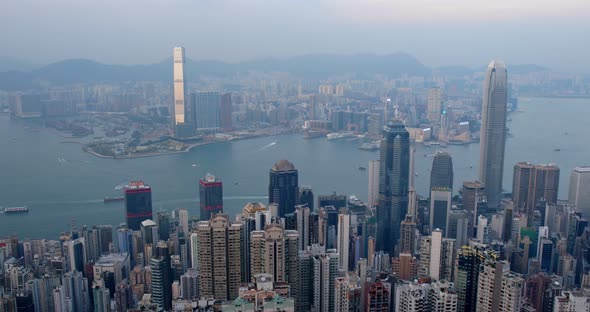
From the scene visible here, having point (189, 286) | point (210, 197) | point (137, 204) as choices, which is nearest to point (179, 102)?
point (210, 197)

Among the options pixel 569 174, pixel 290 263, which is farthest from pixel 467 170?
pixel 290 263

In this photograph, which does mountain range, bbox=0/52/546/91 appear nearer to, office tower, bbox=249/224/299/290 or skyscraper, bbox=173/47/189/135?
skyscraper, bbox=173/47/189/135

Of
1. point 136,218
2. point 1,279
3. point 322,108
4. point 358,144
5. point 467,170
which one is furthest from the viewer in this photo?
point 322,108

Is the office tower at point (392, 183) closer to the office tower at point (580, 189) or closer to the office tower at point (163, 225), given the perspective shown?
the office tower at point (580, 189)

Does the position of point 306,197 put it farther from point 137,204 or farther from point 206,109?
point 206,109

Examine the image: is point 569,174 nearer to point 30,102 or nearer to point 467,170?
point 467,170

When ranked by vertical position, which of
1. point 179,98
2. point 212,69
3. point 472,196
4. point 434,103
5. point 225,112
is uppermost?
point 212,69
